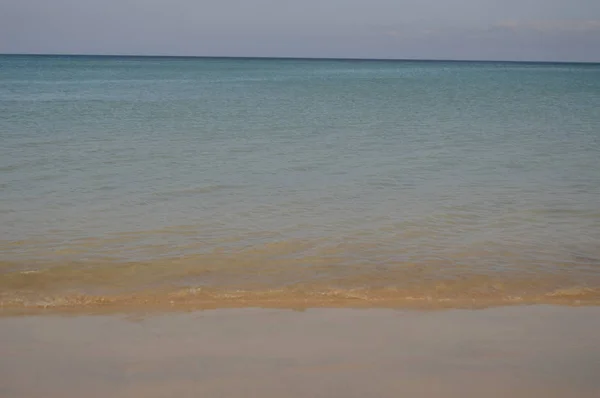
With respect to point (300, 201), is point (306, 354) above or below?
above

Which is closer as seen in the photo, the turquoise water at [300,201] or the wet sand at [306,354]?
the wet sand at [306,354]

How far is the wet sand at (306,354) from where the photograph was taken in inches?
183

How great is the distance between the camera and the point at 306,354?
17.0 feet

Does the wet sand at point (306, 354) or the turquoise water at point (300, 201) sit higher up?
the wet sand at point (306, 354)

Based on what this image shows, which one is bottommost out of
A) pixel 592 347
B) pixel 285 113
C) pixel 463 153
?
pixel 285 113

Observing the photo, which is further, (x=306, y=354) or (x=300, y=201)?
(x=300, y=201)

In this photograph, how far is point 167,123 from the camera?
71.9 ft

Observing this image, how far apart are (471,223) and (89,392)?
612 cm

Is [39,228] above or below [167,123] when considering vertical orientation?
above

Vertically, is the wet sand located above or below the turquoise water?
above

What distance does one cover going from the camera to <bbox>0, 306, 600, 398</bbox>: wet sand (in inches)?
183

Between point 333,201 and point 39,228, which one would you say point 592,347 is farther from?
point 39,228

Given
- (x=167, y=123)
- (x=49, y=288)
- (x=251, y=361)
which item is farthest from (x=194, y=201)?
(x=167, y=123)

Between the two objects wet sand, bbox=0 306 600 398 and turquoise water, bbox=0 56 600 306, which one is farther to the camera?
turquoise water, bbox=0 56 600 306
